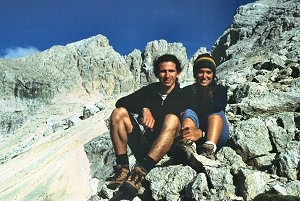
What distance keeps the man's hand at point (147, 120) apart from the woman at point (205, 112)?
2.88 feet

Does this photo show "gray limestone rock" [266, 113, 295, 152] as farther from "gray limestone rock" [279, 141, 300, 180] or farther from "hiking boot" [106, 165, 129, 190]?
"hiking boot" [106, 165, 129, 190]

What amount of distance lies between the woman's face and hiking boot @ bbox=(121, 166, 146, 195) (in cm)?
279

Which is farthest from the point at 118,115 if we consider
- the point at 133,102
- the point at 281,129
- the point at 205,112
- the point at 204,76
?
the point at 281,129

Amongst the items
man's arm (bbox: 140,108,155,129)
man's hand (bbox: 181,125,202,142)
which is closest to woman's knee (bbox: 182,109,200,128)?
man's hand (bbox: 181,125,202,142)

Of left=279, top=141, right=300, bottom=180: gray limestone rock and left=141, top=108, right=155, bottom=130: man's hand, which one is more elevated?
left=141, top=108, right=155, bottom=130: man's hand

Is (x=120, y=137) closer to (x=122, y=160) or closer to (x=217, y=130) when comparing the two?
(x=122, y=160)

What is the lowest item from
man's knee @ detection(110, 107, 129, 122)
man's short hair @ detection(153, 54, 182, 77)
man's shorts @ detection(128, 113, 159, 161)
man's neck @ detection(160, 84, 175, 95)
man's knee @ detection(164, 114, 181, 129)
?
man's shorts @ detection(128, 113, 159, 161)

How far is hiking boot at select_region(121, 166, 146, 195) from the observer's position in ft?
19.6

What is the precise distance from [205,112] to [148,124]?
148 centimetres

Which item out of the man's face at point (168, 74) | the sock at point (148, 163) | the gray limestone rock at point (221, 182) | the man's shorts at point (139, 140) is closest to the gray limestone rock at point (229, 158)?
the gray limestone rock at point (221, 182)

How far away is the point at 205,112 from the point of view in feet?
21.6

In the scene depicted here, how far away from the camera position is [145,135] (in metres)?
7.04

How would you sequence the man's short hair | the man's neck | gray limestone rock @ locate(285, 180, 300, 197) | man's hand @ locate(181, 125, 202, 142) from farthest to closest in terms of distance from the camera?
the man's short hair
the man's neck
man's hand @ locate(181, 125, 202, 142)
gray limestone rock @ locate(285, 180, 300, 197)

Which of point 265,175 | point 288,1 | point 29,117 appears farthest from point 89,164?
point 29,117
